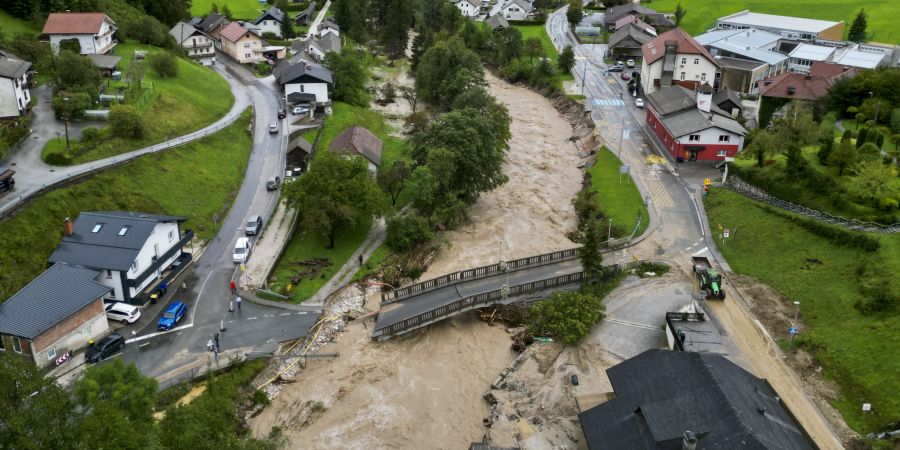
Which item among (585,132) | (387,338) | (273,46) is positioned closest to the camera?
(387,338)

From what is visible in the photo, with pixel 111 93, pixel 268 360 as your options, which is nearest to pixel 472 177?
pixel 268 360

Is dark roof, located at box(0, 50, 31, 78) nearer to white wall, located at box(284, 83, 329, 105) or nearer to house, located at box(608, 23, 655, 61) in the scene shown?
white wall, located at box(284, 83, 329, 105)

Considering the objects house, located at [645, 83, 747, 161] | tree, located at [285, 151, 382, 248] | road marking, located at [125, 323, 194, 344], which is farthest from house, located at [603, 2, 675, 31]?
road marking, located at [125, 323, 194, 344]

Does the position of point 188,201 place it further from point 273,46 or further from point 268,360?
point 273,46

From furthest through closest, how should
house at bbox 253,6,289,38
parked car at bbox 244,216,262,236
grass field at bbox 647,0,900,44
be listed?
house at bbox 253,6,289,38, grass field at bbox 647,0,900,44, parked car at bbox 244,216,262,236

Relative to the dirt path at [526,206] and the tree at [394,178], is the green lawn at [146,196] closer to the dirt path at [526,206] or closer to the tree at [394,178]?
the tree at [394,178]
